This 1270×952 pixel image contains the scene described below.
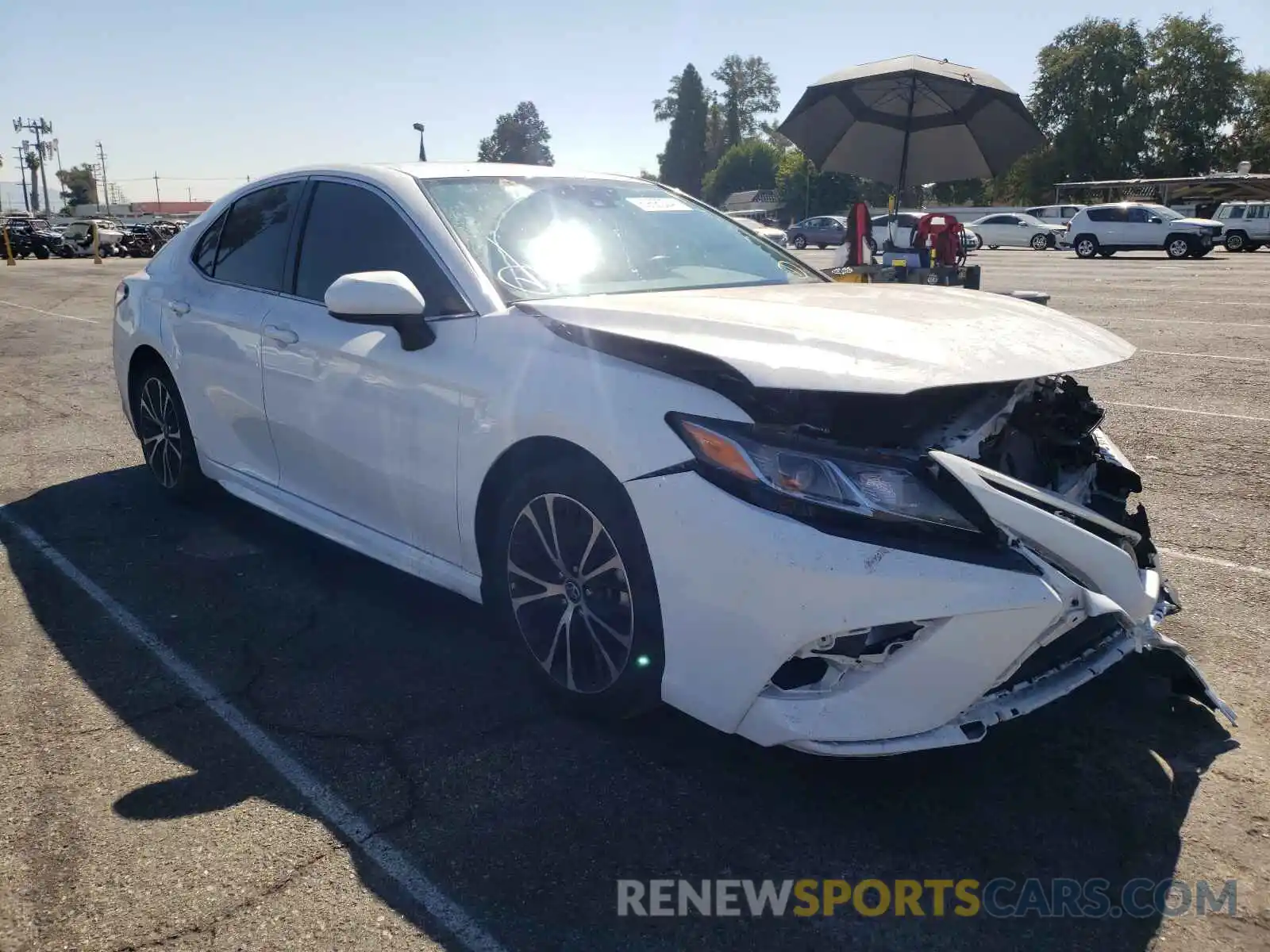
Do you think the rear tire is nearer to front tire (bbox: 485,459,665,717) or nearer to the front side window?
the front side window

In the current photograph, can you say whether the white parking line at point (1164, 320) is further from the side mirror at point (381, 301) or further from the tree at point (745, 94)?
the tree at point (745, 94)

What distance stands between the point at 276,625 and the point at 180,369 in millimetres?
1617

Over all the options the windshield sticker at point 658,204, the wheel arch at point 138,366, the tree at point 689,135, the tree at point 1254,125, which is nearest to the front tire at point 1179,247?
the windshield sticker at point 658,204

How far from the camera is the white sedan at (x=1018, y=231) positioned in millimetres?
38219

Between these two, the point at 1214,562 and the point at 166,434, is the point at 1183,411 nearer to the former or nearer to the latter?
the point at 1214,562

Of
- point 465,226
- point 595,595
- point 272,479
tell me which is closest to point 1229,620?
point 595,595

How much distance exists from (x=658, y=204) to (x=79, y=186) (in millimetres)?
164404

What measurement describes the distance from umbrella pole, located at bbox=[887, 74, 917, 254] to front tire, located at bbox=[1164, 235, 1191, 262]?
19950 mm

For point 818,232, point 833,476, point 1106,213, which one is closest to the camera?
point 833,476

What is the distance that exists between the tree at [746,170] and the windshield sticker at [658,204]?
100 m

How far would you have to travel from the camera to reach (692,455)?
254 cm

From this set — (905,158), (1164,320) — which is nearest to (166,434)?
(905,158)

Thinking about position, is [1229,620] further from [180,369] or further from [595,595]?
[180,369]

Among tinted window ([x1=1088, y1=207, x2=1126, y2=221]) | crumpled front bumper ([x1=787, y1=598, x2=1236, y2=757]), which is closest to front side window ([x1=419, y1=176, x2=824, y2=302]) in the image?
crumpled front bumper ([x1=787, y1=598, x2=1236, y2=757])
